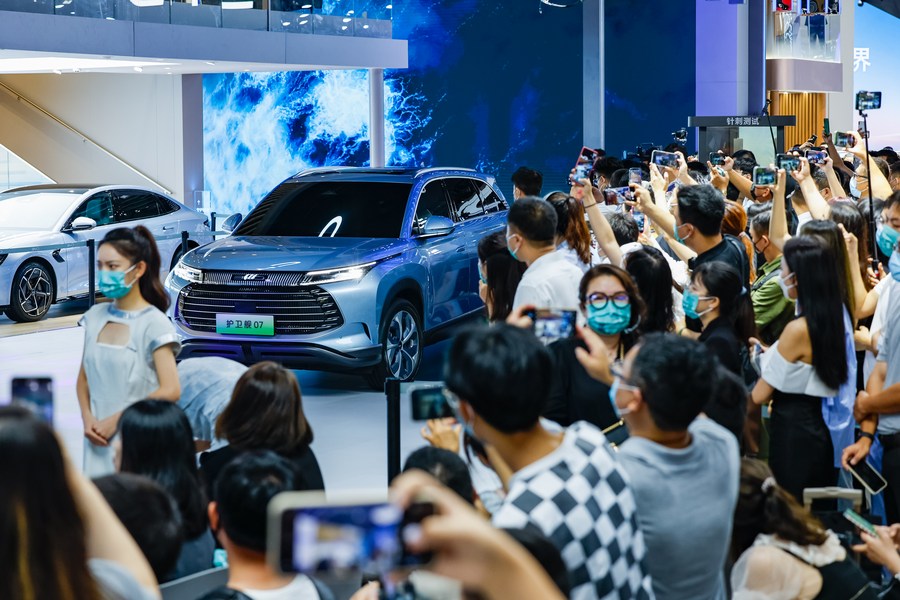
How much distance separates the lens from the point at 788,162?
23.0 feet

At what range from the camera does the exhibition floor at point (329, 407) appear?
275 inches

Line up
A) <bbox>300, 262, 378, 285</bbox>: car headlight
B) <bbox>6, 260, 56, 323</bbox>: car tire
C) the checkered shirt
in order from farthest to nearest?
1. <bbox>6, 260, 56, 323</bbox>: car tire
2. <bbox>300, 262, 378, 285</bbox>: car headlight
3. the checkered shirt

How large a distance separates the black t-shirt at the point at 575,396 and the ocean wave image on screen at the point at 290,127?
21.9 meters

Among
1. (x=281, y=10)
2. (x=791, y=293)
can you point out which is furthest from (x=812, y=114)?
(x=791, y=293)

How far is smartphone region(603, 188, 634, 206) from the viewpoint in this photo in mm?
7848

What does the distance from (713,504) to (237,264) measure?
6266 millimetres

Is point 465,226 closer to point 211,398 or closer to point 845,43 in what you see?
point 211,398

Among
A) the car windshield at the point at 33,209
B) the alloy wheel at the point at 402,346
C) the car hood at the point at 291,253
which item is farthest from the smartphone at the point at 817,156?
the car windshield at the point at 33,209

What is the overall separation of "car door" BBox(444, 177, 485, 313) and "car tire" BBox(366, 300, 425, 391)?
1.06 meters

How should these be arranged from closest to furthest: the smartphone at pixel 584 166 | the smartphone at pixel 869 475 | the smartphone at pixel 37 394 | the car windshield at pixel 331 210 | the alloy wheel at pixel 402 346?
the smartphone at pixel 37 394
the smartphone at pixel 869 475
the smartphone at pixel 584 166
the alloy wheel at pixel 402 346
the car windshield at pixel 331 210

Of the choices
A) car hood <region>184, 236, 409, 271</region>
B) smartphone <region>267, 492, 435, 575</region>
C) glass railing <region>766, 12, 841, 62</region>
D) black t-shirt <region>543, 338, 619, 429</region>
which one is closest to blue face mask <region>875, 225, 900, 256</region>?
black t-shirt <region>543, 338, 619, 429</region>

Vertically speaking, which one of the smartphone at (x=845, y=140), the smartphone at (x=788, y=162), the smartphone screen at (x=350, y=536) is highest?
the smartphone at (x=845, y=140)

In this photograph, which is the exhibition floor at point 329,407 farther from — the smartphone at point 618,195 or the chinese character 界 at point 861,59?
the chinese character 界 at point 861,59

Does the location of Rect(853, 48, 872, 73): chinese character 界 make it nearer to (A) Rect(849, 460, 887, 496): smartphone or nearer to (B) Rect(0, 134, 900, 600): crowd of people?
(B) Rect(0, 134, 900, 600): crowd of people
